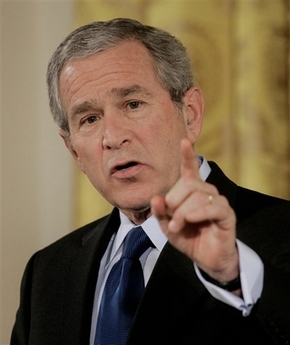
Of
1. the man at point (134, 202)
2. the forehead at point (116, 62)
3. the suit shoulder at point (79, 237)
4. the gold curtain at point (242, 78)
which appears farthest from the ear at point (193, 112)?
the suit shoulder at point (79, 237)

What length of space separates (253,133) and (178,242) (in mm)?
767

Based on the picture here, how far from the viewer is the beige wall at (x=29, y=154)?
2131mm

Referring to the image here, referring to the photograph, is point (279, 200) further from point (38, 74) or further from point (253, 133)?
point (38, 74)

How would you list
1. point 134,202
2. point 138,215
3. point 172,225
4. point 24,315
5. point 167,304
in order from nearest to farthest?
1. point 172,225
2. point 167,304
3. point 134,202
4. point 138,215
5. point 24,315

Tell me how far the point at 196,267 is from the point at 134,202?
388 millimetres

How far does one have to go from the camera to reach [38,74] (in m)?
2.14

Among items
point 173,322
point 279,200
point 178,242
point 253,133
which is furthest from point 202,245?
point 253,133

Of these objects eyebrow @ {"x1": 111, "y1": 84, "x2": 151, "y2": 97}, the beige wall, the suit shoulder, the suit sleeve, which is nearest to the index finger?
eyebrow @ {"x1": 111, "y1": 84, "x2": 151, "y2": 97}

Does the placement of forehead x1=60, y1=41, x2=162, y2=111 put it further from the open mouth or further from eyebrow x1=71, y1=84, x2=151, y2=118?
the open mouth

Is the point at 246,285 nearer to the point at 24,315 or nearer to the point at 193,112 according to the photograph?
the point at 193,112

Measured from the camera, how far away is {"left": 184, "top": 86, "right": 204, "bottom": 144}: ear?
164 cm

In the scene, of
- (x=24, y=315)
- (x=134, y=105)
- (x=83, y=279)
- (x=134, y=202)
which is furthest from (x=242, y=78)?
(x=24, y=315)

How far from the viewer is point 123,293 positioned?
1551 mm

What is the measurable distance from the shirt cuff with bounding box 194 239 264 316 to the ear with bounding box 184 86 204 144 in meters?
0.52
